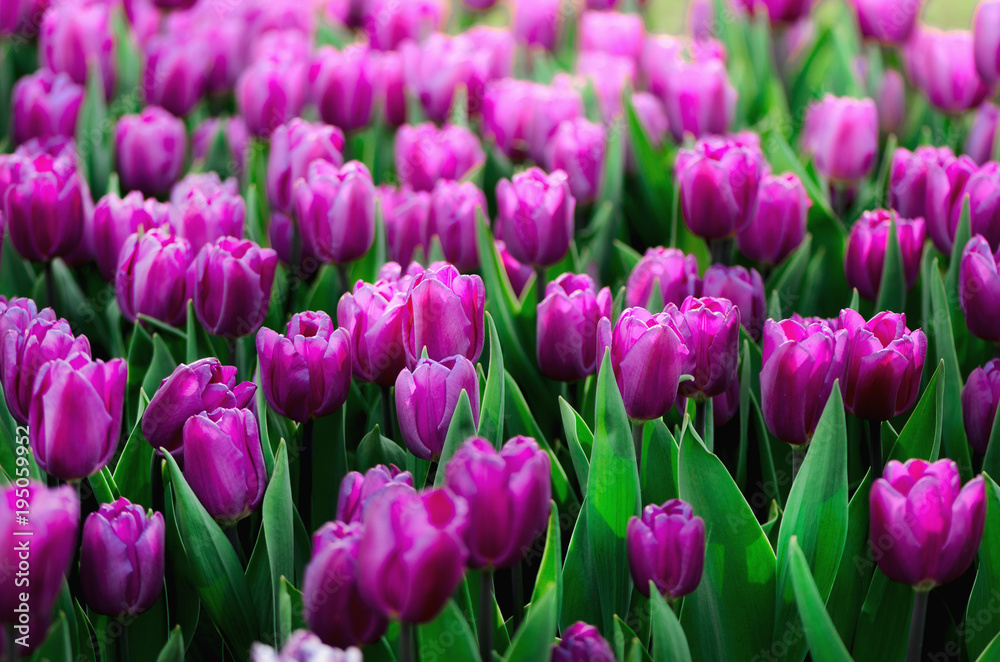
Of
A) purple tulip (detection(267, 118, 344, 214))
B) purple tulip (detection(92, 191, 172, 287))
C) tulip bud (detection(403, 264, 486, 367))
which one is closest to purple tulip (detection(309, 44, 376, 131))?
purple tulip (detection(267, 118, 344, 214))

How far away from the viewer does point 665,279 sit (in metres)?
1.56

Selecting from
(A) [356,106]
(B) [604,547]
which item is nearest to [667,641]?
(B) [604,547]

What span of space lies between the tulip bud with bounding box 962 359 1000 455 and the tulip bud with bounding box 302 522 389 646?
3.02ft

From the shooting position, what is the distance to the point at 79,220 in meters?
1.71

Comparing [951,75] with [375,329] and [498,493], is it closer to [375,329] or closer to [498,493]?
[375,329]

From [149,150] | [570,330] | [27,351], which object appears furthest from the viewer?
[149,150]

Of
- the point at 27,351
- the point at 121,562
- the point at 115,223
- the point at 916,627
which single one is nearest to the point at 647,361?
the point at 916,627

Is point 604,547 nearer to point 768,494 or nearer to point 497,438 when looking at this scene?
point 497,438

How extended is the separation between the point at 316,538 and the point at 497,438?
380mm

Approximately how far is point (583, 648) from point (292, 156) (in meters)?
1.18

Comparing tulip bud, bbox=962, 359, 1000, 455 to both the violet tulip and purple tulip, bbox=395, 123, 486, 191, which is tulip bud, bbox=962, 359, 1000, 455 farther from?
purple tulip, bbox=395, 123, 486, 191

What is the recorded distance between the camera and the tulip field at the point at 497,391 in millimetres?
1037

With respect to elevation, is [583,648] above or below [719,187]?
below

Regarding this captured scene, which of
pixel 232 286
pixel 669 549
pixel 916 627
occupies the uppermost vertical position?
pixel 232 286
